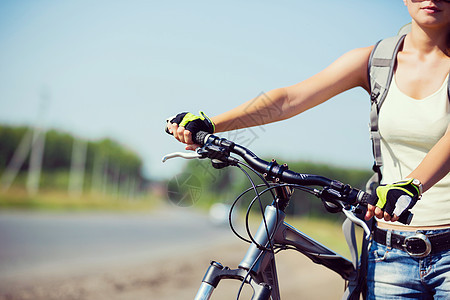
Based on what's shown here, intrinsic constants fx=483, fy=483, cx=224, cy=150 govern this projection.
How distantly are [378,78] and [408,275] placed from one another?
84 centimetres

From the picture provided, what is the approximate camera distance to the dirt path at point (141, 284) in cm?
734

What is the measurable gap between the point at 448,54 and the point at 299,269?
9554 millimetres

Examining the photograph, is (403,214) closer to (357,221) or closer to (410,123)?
(357,221)

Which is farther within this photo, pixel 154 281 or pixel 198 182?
pixel 154 281

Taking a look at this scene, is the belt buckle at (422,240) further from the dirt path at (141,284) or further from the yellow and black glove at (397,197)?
the dirt path at (141,284)

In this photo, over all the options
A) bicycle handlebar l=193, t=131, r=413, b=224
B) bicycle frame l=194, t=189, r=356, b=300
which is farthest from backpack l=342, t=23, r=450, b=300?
bicycle handlebar l=193, t=131, r=413, b=224

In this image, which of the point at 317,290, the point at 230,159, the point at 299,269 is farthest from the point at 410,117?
the point at 299,269

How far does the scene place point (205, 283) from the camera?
167 centimetres

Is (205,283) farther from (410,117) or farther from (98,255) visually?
(98,255)

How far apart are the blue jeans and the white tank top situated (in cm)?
10

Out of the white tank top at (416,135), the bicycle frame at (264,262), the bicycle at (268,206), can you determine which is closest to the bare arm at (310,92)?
the white tank top at (416,135)

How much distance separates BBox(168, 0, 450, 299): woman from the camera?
1.98m

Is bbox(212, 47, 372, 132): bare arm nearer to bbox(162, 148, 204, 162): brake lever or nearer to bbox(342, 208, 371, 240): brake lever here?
bbox(162, 148, 204, 162): brake lever

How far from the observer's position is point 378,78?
2.09 m
